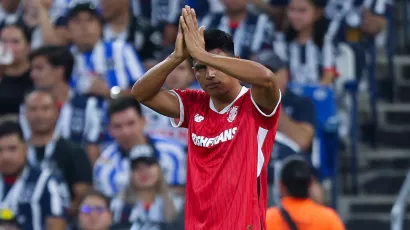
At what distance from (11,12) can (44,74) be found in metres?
1.95

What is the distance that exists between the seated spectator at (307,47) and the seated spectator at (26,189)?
275 centimetres

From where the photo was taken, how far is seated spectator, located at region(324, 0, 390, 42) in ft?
39.3

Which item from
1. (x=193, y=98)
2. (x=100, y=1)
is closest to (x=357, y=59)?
(x=100, y=1)

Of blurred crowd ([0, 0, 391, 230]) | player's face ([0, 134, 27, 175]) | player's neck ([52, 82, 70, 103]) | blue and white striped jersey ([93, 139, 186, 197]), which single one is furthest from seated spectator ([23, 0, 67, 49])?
blue and white striped jersey ([93, 139, 186, 197])

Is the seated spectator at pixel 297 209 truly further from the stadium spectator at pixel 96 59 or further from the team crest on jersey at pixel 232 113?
the stadium spectator at pixel 96 59

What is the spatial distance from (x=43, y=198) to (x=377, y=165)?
12.1 feet

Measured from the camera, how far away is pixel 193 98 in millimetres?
6242

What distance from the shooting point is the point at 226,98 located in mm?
5996

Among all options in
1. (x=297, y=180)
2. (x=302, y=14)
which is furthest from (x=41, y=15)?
(x=297, y=180)

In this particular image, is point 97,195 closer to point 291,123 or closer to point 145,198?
point 145,198

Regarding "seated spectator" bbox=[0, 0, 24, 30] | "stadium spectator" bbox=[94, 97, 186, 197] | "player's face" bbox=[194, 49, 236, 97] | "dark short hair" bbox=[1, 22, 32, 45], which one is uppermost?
"seated spectator" bbox=[0, 0, 24, 30]

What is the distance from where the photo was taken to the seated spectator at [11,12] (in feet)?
38.9

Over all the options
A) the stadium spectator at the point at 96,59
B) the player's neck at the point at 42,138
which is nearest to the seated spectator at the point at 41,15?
the stadium spectator at the point at 96,59

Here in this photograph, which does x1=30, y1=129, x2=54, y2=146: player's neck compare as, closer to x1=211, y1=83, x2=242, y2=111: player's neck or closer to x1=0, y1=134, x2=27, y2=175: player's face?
x1=0, y1=134, x2=27, y2=175: player's face
